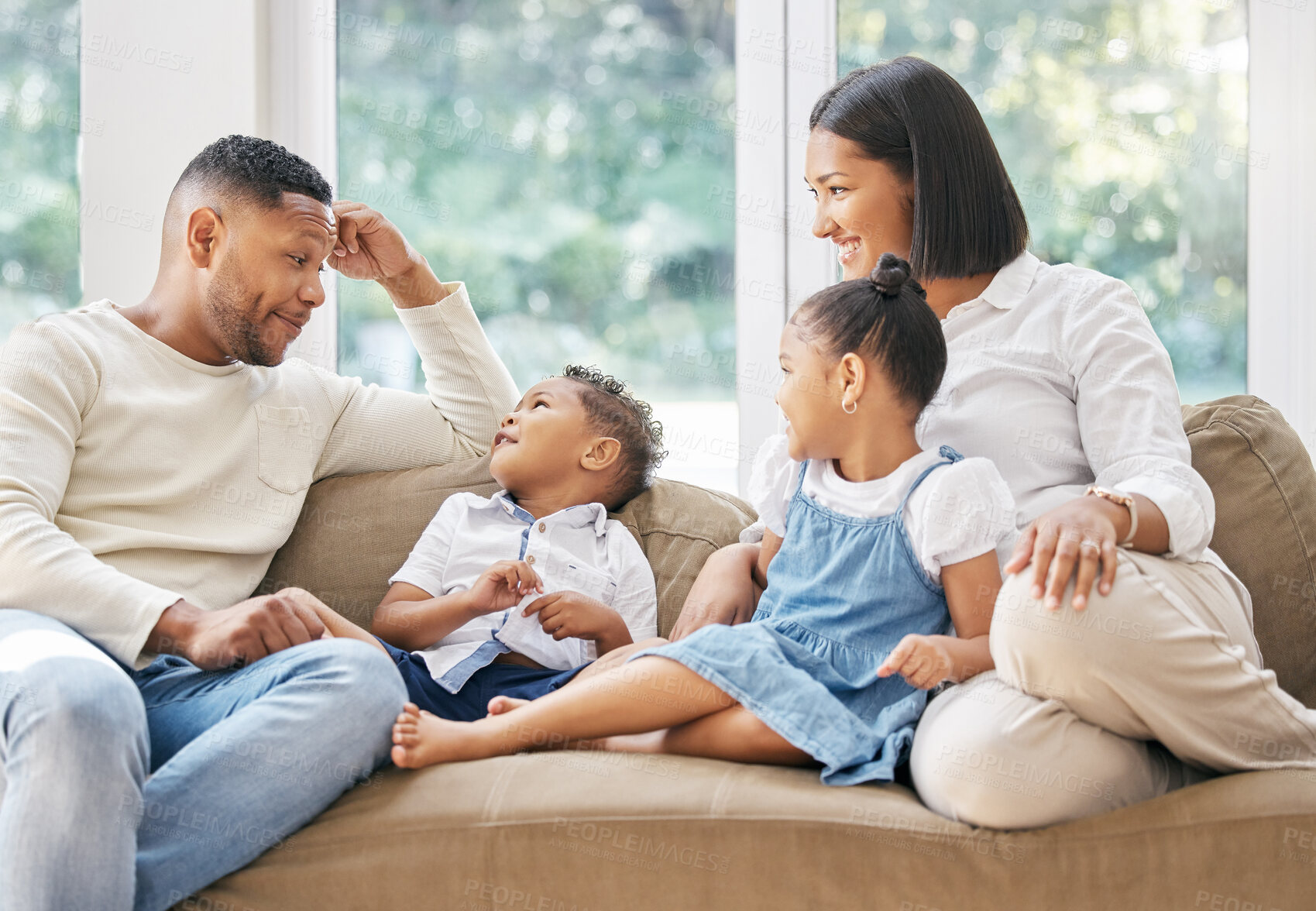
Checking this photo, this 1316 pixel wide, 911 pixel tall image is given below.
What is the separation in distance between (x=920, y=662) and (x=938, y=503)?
0.21m

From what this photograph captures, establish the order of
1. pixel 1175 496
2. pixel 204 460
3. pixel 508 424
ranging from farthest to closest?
pixel 508 424, pixel 204 460, pixel 1175 496

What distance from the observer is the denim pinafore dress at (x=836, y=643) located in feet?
3.97

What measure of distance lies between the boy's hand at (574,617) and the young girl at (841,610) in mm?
103

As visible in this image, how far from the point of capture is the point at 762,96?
2385 mm

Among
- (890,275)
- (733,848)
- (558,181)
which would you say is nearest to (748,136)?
(558,181)

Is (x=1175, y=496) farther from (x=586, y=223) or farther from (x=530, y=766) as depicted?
(x=586, y=223)

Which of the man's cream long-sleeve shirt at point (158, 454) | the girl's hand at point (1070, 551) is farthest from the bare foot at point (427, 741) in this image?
the girl's hand at point (1070, 551)

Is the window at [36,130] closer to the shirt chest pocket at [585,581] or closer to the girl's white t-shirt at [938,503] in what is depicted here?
the shirt chest pocket at [585,581]

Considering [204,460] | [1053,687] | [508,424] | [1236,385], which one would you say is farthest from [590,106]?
[1053,687]

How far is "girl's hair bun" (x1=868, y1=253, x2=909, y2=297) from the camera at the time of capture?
54.2 inches

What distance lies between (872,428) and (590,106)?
4.62ft

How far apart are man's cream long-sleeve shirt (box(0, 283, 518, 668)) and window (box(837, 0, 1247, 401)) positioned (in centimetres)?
135

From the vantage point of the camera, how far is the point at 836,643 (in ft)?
4.40

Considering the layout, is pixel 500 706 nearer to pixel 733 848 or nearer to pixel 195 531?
pixel 733 848
